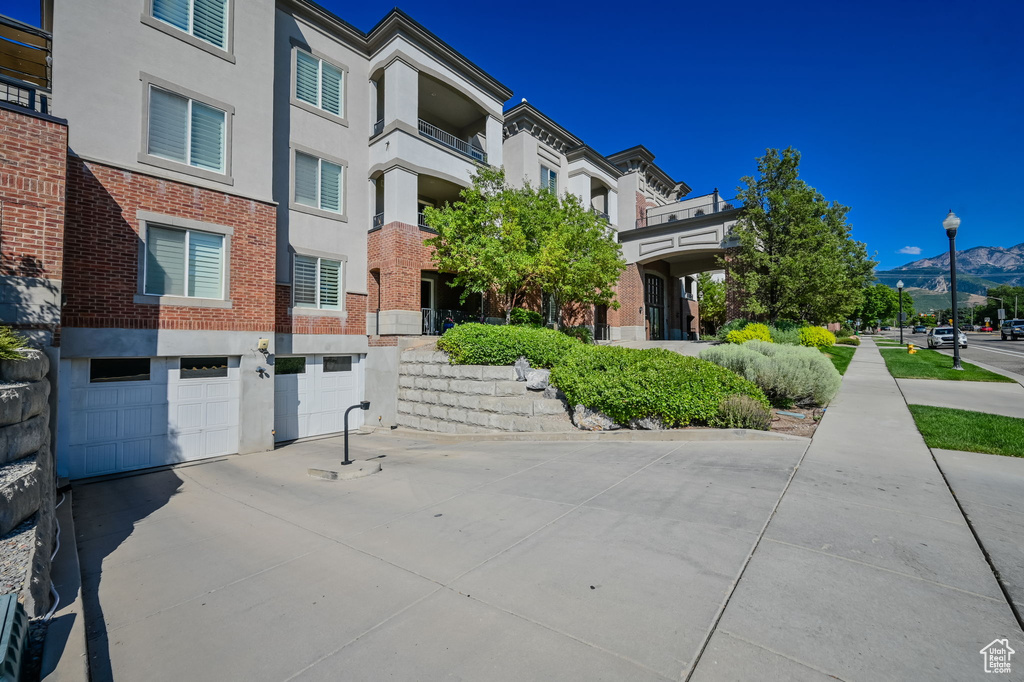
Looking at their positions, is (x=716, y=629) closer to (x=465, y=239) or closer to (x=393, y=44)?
(x=465, y=239)

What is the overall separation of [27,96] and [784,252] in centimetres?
2520

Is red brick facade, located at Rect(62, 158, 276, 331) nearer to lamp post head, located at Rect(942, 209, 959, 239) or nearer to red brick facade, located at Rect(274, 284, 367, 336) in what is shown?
red brick facade, located at Rect(274, 284, 367, 336)

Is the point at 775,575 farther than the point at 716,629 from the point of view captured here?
Yes

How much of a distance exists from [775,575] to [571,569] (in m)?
1.57

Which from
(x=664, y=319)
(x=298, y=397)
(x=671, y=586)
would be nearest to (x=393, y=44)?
(x=298, y=397)

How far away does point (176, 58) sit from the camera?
1050cm

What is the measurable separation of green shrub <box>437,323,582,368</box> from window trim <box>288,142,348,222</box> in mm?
6205

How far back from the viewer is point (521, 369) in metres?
11.2

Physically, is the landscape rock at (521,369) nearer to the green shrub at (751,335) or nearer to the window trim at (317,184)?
the window trim at (317,184)

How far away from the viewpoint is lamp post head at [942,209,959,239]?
1507cm

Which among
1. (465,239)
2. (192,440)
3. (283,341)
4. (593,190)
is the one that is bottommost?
(192,440)

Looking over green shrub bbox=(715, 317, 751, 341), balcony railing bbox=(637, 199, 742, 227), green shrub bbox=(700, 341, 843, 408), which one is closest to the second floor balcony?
balcony railing bbox=(637, 199, 742, 227)

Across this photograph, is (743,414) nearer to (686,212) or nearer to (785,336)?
(785,336)

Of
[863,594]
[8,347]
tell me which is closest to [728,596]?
[863,594]
